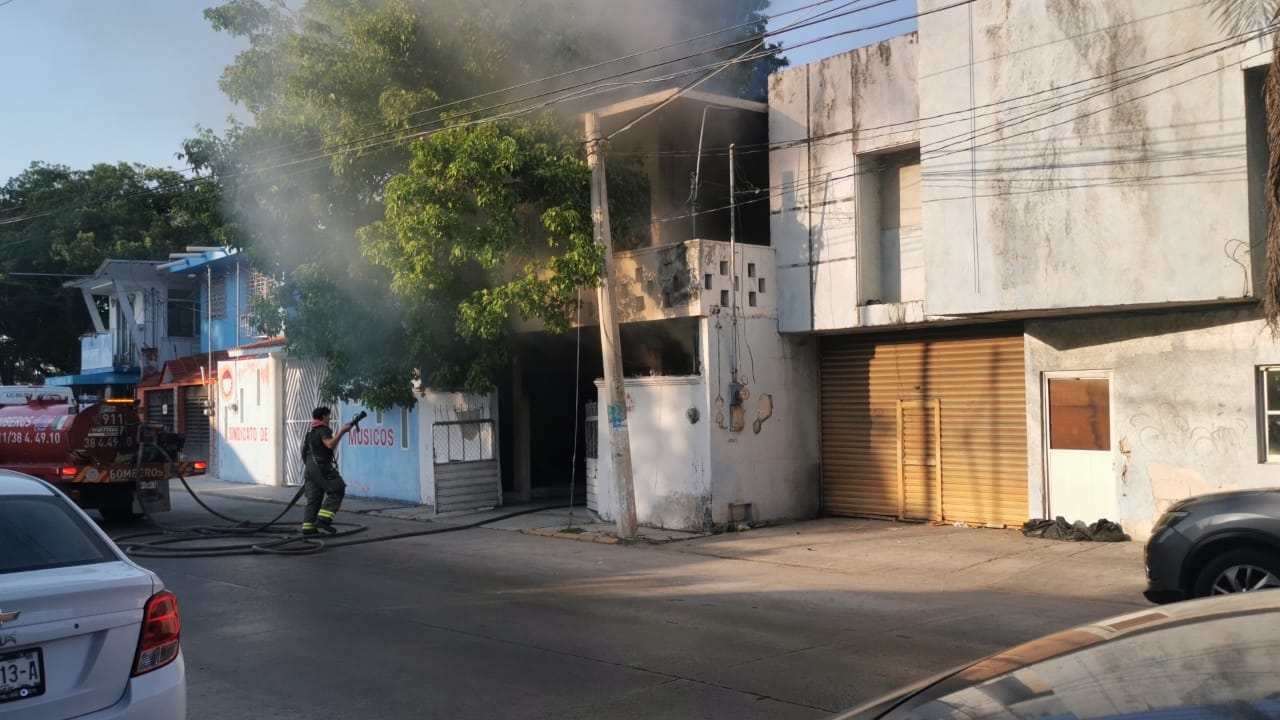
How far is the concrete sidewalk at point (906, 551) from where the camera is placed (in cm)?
1084

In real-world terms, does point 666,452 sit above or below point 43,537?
A: below

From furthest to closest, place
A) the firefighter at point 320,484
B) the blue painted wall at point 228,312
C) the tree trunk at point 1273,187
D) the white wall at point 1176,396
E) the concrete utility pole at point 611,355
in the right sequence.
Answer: the blue painted wall at point 228,312, the firefighter at point 320,484, the concrete utility pole at point 611,355, the white wall at point 1176,396, the tree trunk at point 1273,187

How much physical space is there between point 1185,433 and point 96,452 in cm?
1489

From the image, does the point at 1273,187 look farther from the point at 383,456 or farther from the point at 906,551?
the point at 383,456

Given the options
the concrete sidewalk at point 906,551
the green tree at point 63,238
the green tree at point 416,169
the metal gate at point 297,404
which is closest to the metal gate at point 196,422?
the metal gate at point 297,404

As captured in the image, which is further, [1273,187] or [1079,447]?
[1079,447]

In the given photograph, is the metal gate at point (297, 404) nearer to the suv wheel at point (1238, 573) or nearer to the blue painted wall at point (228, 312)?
the blue painted wall at point (228, 312)

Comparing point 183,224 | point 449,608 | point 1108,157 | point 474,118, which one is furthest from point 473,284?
point 183,224

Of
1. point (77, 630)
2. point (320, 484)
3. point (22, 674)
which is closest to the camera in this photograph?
point (22, 674)

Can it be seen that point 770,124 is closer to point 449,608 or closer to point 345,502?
point 449,608

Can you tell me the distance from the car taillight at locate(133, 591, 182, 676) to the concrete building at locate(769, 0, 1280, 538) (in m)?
10.3

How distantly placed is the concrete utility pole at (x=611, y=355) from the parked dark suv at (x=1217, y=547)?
7534 mm

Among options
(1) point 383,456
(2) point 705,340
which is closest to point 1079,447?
(2) point 705,340

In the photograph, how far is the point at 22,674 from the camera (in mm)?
4152
